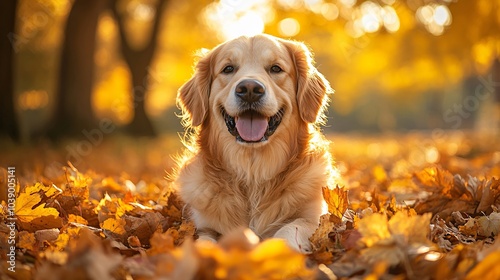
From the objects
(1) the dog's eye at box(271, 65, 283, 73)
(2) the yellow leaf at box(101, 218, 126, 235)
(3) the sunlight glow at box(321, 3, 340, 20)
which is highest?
(1) the dog's eye at box(271, 65, 283, 73)

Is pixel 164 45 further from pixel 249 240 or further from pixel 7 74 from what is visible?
pixel 249 240

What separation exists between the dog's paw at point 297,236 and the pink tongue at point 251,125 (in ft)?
2.46

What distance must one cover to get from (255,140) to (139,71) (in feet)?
53.6

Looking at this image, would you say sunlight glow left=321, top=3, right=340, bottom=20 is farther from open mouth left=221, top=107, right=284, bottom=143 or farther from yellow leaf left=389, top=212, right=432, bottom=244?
yellow leaf left=389, top=212, right=432, bottom=244

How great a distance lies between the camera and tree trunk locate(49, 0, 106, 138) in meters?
12.3

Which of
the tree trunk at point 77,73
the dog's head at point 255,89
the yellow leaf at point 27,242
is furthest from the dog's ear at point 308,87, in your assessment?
the tree trunk at point 77,73

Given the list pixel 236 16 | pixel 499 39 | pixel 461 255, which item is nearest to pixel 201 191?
pixel 461 255

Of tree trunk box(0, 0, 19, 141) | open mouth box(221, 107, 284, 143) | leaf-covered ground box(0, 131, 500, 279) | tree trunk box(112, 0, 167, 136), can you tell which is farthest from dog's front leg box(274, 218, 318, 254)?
tree trunk box(112, 0, 167, 136)

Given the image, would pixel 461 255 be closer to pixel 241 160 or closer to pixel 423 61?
pixel 241 160

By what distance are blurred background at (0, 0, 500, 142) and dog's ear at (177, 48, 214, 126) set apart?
1.25m

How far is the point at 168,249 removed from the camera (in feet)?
7.68

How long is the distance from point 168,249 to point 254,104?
1.41 meters

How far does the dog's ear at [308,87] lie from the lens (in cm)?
387

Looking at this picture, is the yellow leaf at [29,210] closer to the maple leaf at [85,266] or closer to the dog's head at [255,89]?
the maple leaf at [85,266]
